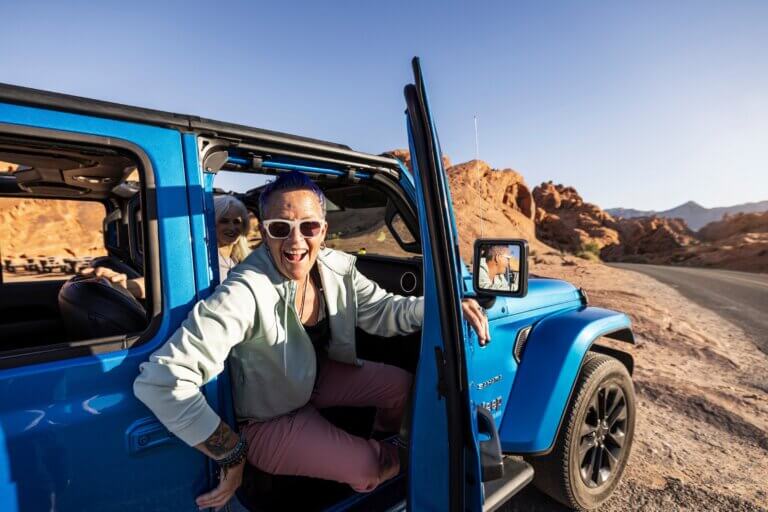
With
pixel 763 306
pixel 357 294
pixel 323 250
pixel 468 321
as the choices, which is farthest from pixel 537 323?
pixel 763 306

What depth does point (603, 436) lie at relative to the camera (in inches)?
103

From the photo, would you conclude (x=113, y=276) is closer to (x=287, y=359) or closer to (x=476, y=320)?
(x=287, y=359)

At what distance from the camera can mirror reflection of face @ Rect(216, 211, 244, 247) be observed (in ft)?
8.41

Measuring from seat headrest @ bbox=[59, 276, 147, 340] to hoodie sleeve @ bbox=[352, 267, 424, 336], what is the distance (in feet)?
3.10


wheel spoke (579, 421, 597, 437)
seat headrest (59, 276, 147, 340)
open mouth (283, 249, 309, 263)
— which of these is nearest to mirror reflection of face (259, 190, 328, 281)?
open mouth (283, 249, 309, 263)

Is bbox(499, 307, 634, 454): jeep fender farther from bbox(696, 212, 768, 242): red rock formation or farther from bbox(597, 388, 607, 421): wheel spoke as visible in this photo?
bbox(696, 212, 768, 242): red rock formation

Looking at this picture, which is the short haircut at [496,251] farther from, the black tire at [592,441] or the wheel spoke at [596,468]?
the wheel spoke at [596,468]

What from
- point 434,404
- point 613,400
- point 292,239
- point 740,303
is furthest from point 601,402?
point 740,303

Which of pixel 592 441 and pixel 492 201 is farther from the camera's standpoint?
→ pixel 492 201

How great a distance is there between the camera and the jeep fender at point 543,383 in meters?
2.13

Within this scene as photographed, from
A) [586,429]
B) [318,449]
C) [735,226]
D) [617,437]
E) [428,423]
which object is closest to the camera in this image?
[428,423]

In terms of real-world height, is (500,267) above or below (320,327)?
above

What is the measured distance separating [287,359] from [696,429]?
12.9ft

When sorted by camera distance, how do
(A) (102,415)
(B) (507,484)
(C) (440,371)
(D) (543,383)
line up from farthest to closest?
(D) (543,383), (B) (507,484), (C) (440,371), (A) (102,415)
